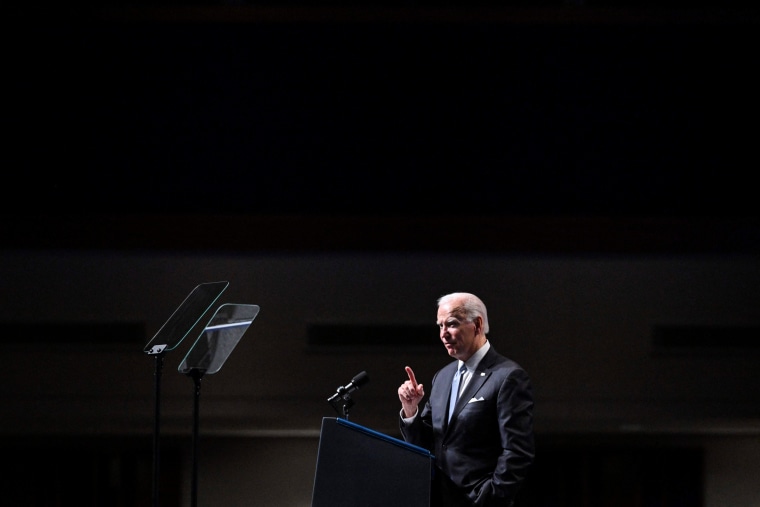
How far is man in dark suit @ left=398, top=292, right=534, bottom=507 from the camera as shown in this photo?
93.0 inches

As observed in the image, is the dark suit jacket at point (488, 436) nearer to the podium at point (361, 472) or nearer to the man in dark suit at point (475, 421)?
the man in dark suit at point (475, 421)

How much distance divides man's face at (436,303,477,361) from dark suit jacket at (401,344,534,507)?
0.27 ft

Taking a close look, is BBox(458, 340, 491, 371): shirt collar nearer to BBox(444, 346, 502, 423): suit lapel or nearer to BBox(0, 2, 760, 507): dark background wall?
BBox(444, 346, 502, 423): suit lapel

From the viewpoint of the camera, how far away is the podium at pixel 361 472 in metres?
2.28

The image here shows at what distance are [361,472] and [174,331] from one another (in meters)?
0.65

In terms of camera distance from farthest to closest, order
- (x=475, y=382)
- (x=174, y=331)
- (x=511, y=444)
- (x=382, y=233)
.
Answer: (x=382, y=233), (x=475, y=382), (x=511, y=444), (x=174, y=331)

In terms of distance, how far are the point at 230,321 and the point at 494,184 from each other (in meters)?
2.39

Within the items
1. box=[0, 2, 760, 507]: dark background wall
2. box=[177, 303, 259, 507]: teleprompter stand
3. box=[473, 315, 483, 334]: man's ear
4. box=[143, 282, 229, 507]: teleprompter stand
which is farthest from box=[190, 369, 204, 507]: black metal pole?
box=[0, 2, 760, 507]: dark background wall

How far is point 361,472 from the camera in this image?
229 cm

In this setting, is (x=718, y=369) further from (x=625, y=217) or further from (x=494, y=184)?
(x=494, y=184)

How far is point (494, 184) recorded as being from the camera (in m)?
4.52

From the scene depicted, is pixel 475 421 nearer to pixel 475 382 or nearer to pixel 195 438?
pixel 475 382

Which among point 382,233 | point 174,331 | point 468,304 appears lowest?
point 174,331

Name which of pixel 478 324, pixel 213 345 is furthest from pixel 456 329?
pixel 213 345
